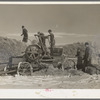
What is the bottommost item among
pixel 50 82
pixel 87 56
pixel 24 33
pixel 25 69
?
pixel 50 82

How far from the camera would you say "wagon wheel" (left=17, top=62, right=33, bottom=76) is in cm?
277

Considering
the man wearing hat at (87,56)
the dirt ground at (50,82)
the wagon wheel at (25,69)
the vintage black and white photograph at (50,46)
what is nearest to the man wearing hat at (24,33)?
the vintage black and white photograph at (50,46)

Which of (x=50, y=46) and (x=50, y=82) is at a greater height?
(x=50, y=46)

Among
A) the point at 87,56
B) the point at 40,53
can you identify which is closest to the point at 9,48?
the point at 40,53

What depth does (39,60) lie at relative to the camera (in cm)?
279

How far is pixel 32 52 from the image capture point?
2771 mm

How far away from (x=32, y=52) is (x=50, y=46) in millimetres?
191

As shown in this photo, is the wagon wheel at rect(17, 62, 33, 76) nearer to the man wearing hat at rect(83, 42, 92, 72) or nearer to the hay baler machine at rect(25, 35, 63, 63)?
the hay baler machine at rect(25, 35, 63, 63)

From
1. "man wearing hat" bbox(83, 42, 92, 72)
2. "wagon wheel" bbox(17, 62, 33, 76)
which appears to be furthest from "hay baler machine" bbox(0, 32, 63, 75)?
"man wearing hat" bbox(83, 42, 92, 72)

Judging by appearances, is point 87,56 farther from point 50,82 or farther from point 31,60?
point 31,60

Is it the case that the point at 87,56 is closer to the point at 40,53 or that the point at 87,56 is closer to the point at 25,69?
the point at 40,53

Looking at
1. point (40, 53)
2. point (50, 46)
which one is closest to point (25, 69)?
point (40, 53)

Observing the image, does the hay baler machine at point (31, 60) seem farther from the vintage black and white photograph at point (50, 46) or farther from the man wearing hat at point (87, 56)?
the man wearing hat at point (87, 56)

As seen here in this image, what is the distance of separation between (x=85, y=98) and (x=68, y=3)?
960 mm
